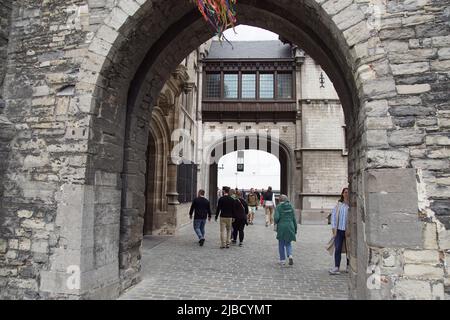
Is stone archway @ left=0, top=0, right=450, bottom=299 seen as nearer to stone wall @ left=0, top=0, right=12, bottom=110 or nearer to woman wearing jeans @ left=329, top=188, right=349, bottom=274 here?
stone wall @ left=0, top=0, right=12, bottom=110

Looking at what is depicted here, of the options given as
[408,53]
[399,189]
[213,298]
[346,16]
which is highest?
[346,16]

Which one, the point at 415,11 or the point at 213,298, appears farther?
the point at 213,298

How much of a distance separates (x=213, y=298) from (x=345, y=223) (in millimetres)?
2510

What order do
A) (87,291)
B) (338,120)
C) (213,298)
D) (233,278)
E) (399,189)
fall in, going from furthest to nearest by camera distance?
(338,120) → (233,278) → (213,298) → (87,291) → (399,189)

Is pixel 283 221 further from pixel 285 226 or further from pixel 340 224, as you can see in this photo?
pixel 340 224

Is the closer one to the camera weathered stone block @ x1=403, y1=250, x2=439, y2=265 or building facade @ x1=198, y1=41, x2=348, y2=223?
weathered stone block @ x1=403, y1=250, x2=439, y2=265

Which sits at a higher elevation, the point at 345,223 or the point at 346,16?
the point at 346,16

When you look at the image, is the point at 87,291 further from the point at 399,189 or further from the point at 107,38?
the point at 399,189

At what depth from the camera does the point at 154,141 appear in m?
9.69

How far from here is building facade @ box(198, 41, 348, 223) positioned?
14.6m

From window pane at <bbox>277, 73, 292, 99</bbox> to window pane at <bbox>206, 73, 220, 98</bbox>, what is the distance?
296 centimetres

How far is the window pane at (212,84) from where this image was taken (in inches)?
635

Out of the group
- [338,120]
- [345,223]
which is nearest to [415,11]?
[345,223]

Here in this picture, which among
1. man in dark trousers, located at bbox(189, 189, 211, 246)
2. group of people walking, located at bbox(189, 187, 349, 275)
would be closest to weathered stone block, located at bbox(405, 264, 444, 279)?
group of people walking, located at bbox(189, 187, 349, 275)
